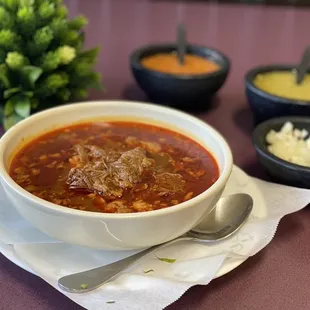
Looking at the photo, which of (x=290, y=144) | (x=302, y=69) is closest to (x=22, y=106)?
(x=290, y=144)

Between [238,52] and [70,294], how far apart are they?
55.0 inches

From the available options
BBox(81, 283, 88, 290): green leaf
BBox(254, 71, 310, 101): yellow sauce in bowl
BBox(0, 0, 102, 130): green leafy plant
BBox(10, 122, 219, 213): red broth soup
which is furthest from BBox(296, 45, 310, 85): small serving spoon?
BBox(81, 283, 88, 290): green leaf

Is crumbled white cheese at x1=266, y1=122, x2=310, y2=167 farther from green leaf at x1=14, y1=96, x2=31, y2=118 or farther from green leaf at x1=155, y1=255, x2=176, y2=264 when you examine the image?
green leaf at x1=14, y1=96, x2=31, y2=118

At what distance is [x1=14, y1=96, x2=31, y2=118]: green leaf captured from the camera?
137 centimetres

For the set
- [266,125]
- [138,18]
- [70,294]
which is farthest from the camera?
[138,18]

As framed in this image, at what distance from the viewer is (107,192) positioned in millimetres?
999

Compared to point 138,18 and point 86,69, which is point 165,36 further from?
point 86,69

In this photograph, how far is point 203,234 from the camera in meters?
1.03

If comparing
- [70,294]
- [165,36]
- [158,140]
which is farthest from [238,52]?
[70,294]

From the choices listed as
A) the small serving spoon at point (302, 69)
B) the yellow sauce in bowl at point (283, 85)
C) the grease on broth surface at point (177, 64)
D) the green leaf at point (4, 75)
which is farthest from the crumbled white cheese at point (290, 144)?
the green leaf at point (4, 75)

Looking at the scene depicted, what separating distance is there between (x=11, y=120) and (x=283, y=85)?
0.78 meters

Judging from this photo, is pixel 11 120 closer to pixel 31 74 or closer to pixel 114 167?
pixel 31 74

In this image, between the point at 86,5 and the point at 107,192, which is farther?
the point at 86,5

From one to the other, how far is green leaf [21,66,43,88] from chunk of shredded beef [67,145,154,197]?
0.33 metres
